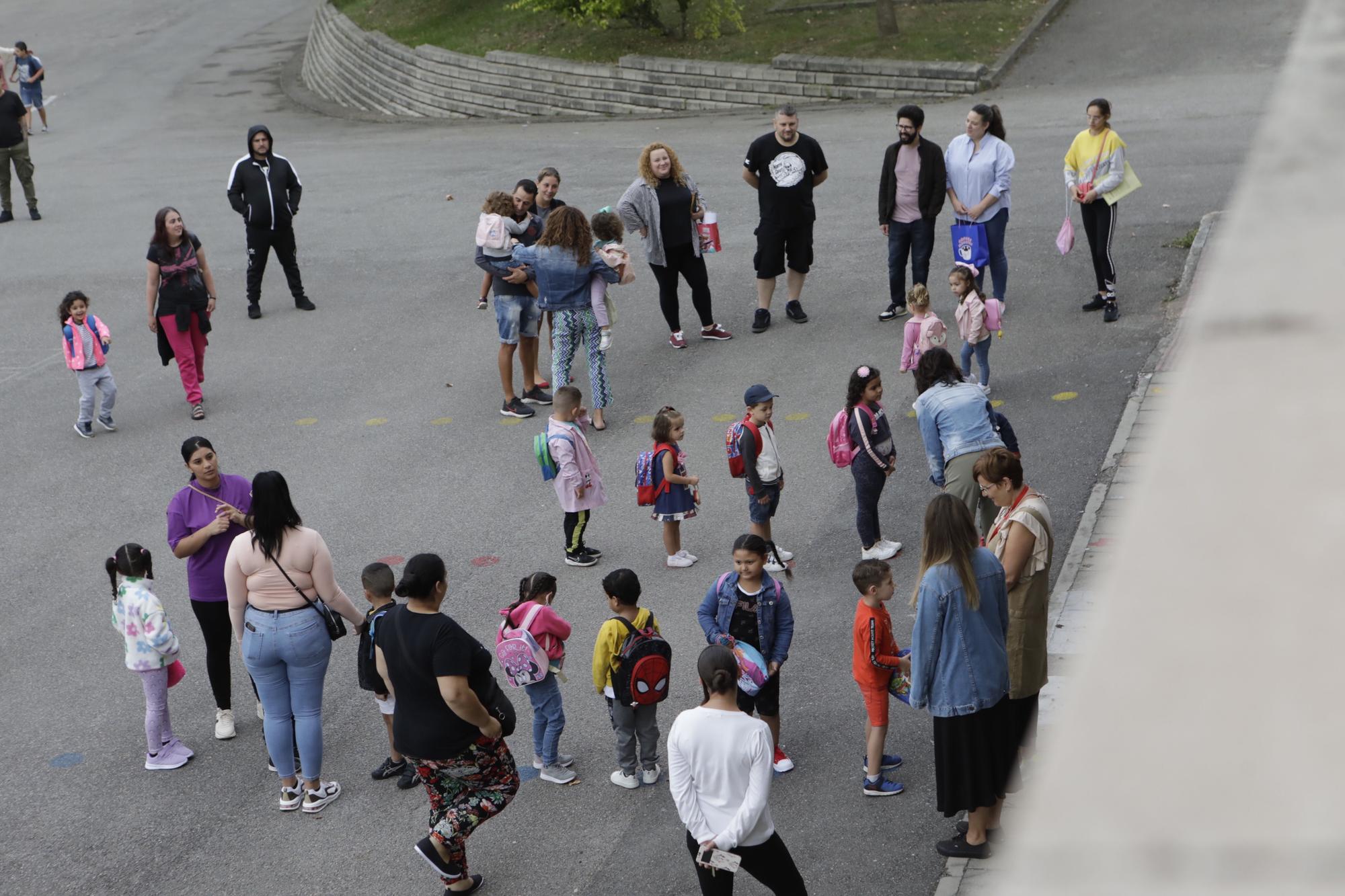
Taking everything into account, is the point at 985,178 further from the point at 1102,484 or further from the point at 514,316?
the point at 514,316

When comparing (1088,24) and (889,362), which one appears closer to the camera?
(889,362)

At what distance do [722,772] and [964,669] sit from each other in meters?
1.16

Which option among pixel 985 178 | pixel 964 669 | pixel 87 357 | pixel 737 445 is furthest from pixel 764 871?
pixel 87 357

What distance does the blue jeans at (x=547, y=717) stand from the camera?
22.6 feet

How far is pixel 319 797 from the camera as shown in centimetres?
709

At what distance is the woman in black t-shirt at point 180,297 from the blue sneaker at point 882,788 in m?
8.02

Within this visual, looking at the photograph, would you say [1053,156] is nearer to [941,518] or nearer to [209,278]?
[209,278]

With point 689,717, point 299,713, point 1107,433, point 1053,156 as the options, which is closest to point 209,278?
point 299,713

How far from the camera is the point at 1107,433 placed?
10.1 metres

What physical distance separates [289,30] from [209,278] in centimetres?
2900

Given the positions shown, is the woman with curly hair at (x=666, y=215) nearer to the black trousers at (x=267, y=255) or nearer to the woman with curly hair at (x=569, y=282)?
the woman with curly hair at (x=569, y=282)

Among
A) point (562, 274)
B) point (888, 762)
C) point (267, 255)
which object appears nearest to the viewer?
point (888, 762)

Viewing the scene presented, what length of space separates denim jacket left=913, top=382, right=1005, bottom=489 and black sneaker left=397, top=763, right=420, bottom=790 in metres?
3.33

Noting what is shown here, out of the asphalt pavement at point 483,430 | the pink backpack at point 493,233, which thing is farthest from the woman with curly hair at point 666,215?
the pink backpack at point 493,233
